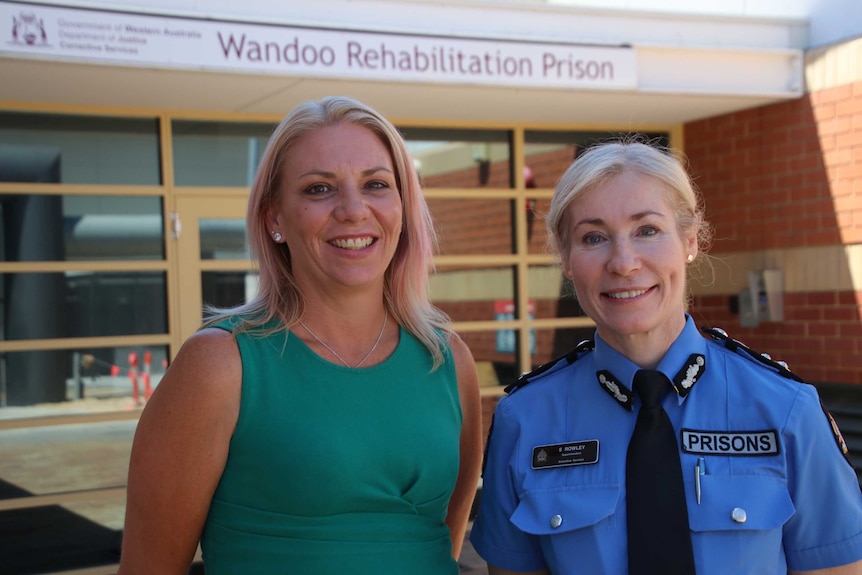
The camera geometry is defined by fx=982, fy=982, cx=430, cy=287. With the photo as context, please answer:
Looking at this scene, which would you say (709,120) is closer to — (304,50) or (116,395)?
(304,50)

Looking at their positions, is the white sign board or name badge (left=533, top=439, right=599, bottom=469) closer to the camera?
name badge (left=533, top=439, right=599, bottom=469)

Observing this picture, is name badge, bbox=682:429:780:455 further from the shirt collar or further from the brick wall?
the brick wall

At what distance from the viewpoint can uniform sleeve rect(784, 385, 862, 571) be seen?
1878mm

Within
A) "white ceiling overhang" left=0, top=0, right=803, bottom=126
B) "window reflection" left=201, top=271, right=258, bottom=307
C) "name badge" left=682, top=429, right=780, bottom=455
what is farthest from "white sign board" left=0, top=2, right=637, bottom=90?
"name badge" left=682, top=429, right=780, bottom=455

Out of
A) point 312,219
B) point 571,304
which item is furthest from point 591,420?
point 571,304

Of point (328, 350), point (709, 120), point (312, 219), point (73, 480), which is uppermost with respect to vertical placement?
point (709, 120)

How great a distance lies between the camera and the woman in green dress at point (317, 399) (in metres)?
2.05

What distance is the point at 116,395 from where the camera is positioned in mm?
6402

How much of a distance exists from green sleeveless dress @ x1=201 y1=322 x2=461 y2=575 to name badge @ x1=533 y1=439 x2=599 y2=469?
26cm

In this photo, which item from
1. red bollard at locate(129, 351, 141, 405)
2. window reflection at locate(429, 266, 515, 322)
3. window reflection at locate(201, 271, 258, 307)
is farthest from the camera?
window reflection at locate(429, 266, 515, 322)

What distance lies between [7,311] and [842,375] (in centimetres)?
541

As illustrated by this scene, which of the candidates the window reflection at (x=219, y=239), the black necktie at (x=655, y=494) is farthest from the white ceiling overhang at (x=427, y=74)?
the black necktie at (x=655, y=494)

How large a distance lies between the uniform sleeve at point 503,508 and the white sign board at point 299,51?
3645mm

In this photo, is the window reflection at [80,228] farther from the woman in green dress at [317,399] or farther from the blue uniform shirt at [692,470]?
the blue uniform shirt at [692,470]
